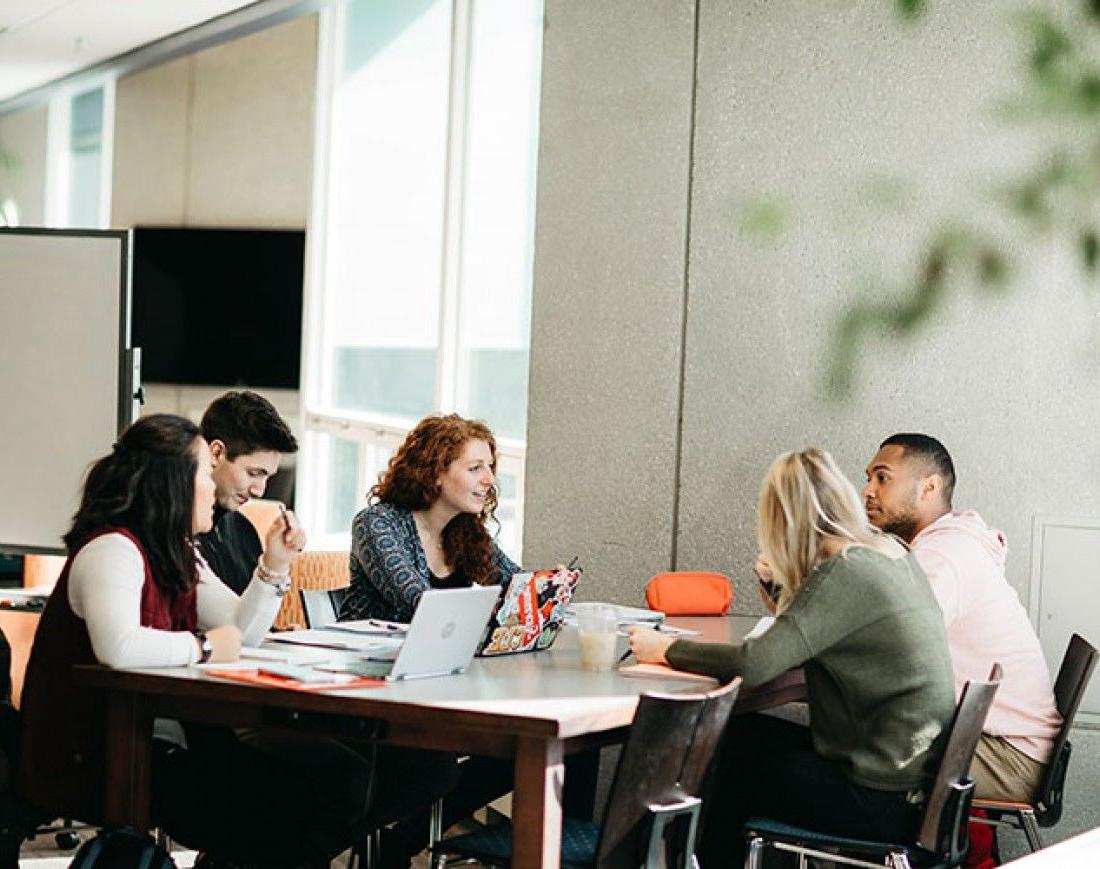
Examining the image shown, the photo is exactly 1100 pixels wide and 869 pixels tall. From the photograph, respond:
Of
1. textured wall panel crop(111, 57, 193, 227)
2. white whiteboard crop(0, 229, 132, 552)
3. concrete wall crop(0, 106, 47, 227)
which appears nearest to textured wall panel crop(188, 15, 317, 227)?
textured wall panel crop(111, 57, 193, 227)

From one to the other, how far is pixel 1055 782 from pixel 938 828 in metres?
0.57

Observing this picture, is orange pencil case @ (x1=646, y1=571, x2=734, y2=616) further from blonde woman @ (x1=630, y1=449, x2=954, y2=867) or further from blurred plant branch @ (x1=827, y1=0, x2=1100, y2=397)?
blonde woman @ (x1=630, y1=449, x2=954, y2=867)

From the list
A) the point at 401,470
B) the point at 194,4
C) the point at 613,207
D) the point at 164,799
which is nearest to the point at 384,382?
the point at 194,4

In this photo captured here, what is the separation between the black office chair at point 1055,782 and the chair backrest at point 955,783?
0.34 m

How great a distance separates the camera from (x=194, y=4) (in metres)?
8.95

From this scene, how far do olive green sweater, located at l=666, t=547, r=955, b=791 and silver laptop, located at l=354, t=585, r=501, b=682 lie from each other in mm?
502

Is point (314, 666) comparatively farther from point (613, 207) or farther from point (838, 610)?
point (613, 207)

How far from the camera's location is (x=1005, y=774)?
148 inches

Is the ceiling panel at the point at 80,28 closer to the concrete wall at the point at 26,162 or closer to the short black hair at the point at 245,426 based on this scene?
the concrete wall at the point at 26,162

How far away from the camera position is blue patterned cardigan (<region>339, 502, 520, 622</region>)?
13.1 feet

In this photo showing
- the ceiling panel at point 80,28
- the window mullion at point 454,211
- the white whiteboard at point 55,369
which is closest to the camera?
the white whiteboard at point 55,369

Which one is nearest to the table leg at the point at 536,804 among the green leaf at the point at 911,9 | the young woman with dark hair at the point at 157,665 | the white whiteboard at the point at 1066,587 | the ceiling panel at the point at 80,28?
the young woman with dark hair at the point at 157,665

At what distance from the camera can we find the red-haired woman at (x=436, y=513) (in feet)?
13.4

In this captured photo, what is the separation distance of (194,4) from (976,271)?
5.77 metres
